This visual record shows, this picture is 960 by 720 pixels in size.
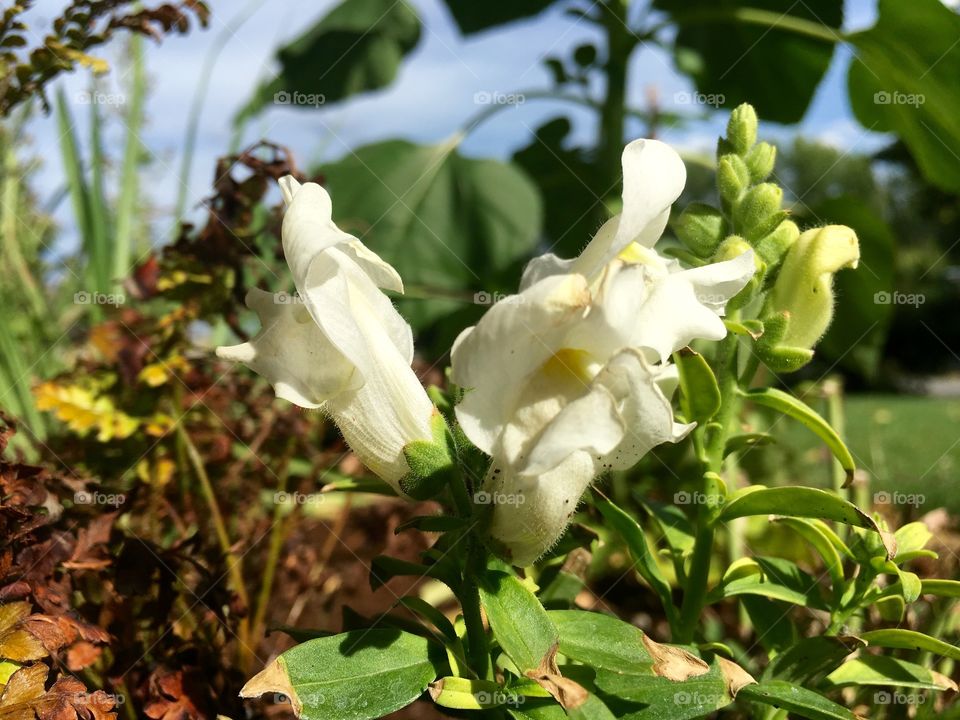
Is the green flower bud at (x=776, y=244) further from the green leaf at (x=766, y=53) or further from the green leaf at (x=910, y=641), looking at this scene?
the green leaf at (x=766, y=53)

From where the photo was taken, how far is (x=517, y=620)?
1.82ft

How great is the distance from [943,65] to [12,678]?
5.15 ft

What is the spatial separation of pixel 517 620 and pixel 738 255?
12.1 inches

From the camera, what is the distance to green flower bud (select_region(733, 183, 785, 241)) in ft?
2.27

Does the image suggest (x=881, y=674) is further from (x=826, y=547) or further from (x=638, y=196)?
(x=638, y=196)

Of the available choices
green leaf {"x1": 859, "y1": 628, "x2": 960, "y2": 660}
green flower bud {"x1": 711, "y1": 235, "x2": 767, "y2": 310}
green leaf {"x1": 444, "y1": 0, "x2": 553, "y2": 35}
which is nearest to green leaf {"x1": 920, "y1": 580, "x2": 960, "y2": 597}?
green leaf {"x1": 859, "y1": 628, "x2": 960, "y2": 660}

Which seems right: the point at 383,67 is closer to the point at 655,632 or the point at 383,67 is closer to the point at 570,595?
the point at 655,632

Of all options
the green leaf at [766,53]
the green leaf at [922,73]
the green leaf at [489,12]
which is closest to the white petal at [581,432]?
the green leaf at [922,73]

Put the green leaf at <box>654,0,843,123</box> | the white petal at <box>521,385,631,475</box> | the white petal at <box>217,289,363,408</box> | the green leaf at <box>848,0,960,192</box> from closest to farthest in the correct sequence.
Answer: the white petal at <box>521,385,631,475</box>
the white petal at <box>217,289,363,408</box>
the green leaf at <box>848,0,960,192</box>
the green leaf at <box>654,0,843,123</box>

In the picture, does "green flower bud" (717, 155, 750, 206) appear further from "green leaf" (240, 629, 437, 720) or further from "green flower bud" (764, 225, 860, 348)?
"green leaf" (240, 629, 437, 720)

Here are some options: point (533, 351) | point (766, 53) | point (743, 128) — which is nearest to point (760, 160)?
point (743, 128)

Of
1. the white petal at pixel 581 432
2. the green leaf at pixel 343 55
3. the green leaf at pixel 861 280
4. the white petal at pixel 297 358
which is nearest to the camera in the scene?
the white petal at pixel 581 432

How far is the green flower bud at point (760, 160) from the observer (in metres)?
0.72

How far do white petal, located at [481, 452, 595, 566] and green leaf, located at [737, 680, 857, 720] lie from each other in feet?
0.58
